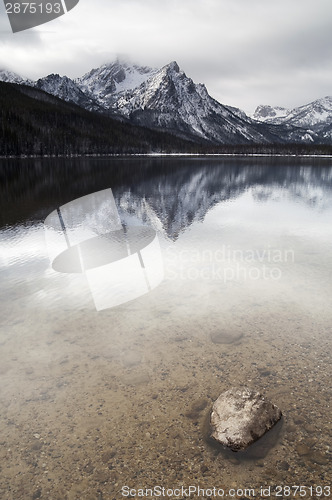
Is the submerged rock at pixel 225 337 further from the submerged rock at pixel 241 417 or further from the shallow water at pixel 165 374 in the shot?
the submerged rock at pixel 241 417

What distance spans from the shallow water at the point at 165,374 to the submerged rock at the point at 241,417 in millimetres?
189

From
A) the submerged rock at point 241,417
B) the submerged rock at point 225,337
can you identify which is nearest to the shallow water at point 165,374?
the submerged rock at point 225,337

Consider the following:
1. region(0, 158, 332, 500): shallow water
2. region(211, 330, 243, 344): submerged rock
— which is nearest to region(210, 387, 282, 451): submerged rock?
region(0, 158, 332, 500): shallow water

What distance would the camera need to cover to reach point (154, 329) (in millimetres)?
9609

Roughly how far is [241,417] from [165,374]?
2.17m

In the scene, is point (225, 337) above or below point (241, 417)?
below

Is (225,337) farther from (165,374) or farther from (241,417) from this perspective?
(241,417)

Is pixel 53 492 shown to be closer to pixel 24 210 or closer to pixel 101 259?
pixel 101 259

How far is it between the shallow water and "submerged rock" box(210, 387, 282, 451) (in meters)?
0.19

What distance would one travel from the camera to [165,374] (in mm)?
7609

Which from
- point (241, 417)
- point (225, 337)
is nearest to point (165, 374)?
point (241, 417)

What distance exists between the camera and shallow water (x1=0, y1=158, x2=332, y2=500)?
5.29 metres

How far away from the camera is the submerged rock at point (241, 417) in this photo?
5.70m

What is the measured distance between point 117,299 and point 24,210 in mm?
20350
